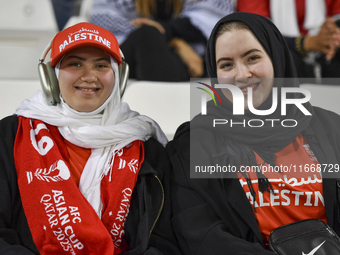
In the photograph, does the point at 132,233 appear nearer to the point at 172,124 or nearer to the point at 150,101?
the point at 172,124

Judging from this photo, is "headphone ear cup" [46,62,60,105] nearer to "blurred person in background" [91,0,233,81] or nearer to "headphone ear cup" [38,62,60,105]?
"headphone ear cup" [38,62,60,105]

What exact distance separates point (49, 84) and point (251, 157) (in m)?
0.74

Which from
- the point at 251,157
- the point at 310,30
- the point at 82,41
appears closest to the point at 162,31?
the point at 310,30

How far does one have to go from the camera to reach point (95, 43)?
4.24 ft

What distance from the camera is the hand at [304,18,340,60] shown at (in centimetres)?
226

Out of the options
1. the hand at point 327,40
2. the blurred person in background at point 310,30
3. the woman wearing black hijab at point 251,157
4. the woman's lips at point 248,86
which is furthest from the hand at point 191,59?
the woman's lips at point 248,86

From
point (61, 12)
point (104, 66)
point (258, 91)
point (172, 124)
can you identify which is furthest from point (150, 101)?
point (61, 12)

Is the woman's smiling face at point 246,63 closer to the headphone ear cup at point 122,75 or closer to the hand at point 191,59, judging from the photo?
the headphone ear cup at point 122,75

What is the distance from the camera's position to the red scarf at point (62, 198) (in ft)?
3.77

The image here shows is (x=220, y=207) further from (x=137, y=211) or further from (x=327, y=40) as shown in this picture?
(x=327, y=40)

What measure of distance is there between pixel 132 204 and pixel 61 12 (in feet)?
7.52

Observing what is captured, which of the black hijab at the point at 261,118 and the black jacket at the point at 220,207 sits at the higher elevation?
the black hijab at the point at 261,118

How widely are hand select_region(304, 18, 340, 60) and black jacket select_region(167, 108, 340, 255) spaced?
1.08 meters

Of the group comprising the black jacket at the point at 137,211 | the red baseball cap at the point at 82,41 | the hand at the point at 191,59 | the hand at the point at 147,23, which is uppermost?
the hand at the point at 147,23
